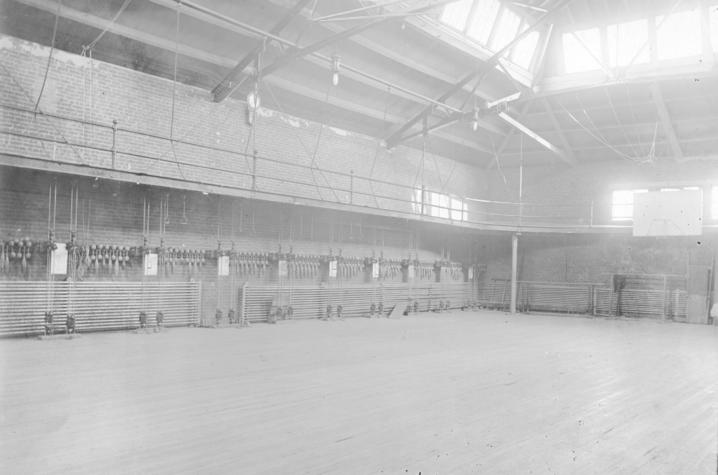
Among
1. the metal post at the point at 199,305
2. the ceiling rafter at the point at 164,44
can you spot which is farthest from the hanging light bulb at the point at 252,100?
the metal post at the point at 199,305

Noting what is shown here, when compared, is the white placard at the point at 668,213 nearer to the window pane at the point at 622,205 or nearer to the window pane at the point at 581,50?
the window pane at the point at 622,205

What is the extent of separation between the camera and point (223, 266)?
38.5 feet

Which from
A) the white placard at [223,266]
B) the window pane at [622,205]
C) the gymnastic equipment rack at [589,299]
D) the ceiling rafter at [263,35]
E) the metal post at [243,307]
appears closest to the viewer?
the ceiling rafter at [263,35]

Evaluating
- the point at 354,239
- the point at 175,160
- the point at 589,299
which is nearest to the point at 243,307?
the point at 175,160

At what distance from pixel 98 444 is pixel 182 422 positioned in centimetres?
72

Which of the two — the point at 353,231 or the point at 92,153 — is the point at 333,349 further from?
the point at 353,231

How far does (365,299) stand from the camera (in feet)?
50.1

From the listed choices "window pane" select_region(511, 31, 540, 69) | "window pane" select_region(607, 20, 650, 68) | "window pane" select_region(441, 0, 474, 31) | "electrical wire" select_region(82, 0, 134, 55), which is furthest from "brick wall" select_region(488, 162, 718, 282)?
"electrical wire" select_region(82, 0, 134, 55)

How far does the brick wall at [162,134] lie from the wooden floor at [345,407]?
3.45m

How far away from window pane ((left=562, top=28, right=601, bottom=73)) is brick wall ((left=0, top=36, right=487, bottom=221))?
646 centimetres

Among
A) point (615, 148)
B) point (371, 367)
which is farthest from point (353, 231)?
point (615, 148)

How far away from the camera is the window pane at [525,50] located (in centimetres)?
1562

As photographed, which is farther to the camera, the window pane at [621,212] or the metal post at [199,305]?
the window pane at [621,212]

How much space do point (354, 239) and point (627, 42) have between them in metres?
9.32
